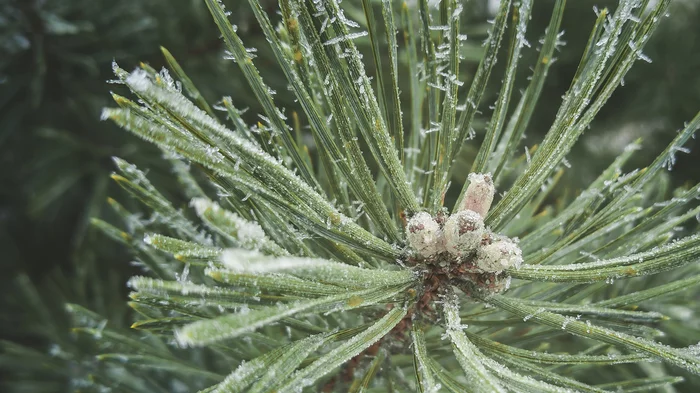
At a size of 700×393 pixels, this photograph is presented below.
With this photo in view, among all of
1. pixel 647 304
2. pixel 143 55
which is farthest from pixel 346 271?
pixel 143 55

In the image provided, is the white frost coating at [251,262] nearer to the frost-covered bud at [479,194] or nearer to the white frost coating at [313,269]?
the white frost coating at [313,269]

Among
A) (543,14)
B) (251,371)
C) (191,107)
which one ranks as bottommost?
(251,371)

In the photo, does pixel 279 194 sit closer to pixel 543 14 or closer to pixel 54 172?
pixel 54 172

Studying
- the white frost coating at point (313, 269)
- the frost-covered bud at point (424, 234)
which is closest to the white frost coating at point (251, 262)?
the white frost coating at point (313, 269)

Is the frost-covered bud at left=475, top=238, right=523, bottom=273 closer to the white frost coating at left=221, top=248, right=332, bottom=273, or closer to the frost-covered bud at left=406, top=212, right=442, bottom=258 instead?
the frost-covered bud at left=406, top=212, right=442, bottom=258

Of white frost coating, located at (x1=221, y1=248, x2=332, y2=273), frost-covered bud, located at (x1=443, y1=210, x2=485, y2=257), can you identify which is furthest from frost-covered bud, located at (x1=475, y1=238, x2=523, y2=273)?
white frost coating, located at (x1=221, y1=248, x2=332, y2=273)

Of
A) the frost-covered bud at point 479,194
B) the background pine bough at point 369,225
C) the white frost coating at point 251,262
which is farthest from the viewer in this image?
the frost-covered bud at point 479,194

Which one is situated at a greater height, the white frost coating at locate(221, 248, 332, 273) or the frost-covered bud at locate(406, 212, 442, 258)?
the frost-covered bud at locate(406, 212, 442, 258)
